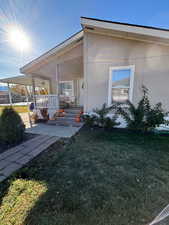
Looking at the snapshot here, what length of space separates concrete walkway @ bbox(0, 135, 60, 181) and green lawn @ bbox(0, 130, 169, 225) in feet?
0.84

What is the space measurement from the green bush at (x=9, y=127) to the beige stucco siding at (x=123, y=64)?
2.98 metres

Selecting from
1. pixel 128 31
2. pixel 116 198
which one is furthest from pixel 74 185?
pixel 128 31

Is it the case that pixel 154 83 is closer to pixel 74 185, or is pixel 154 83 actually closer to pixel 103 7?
pixel 103 7

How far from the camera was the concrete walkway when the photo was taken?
246 cm

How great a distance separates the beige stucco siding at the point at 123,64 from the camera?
421 cm

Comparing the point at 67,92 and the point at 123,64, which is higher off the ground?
the point at 123,64

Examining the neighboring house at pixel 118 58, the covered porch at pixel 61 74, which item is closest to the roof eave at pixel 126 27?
the neighboring house at pixel 118 58

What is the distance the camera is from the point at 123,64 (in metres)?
4.58

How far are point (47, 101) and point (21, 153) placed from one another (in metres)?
3.62

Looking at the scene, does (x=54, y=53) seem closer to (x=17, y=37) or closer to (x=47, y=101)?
(x=47, y=101)

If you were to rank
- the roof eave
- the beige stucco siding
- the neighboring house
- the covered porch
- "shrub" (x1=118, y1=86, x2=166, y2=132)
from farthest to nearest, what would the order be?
the covered porch → the beige stucco siding → the neighboring house → "shrub" (x1=118, y1=86, x2=166, y2=132) → the roof eave

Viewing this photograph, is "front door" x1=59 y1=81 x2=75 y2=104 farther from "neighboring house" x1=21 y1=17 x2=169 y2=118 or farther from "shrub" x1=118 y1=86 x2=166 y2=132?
"shrub" x1=118 y1=86 x2=166 y2=132

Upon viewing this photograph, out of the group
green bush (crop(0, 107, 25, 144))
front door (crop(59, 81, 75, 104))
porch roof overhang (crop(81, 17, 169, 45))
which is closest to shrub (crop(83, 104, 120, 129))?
green bush (crop(0, 107, 25, 144))

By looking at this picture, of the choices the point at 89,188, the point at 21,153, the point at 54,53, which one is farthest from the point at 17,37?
the point at 89,188
